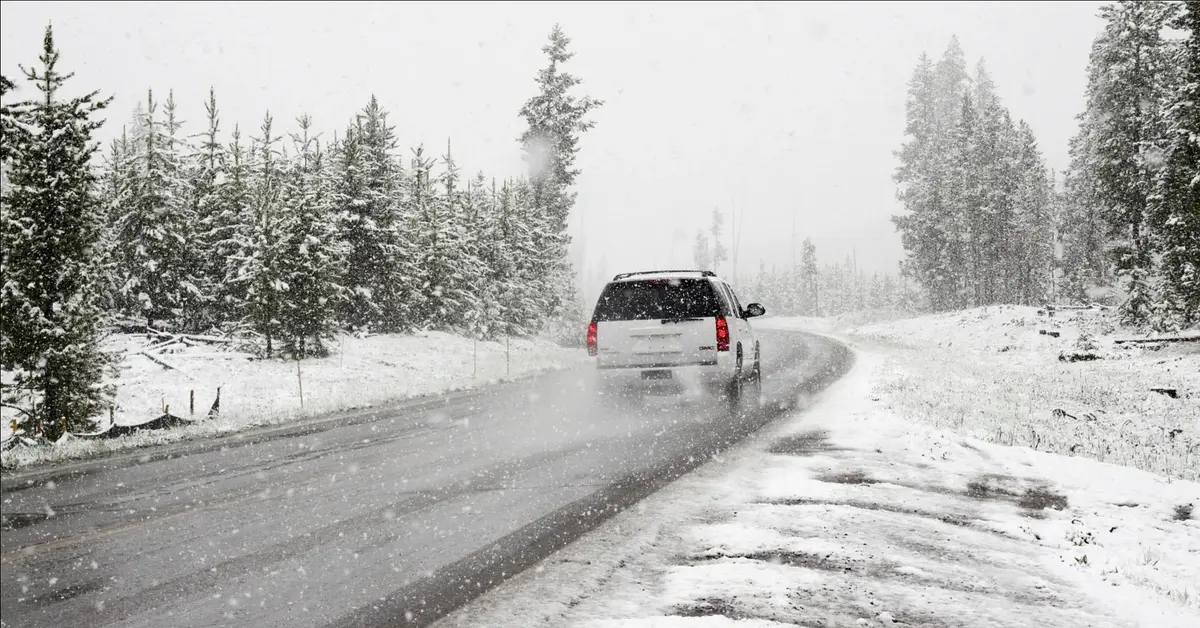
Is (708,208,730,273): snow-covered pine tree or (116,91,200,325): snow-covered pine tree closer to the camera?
(116,91,200,325): snow-covered pine tree

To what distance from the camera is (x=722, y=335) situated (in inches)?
439

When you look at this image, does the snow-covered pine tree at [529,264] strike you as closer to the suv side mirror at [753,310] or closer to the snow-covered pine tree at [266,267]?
the snow-covered pine tree at [266,267]

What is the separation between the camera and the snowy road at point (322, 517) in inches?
151

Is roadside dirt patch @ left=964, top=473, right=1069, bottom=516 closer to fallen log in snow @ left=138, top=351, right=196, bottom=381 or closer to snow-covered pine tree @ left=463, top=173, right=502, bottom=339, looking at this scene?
fallen log in snow @ left=138, top=351, right=196, bottom=381

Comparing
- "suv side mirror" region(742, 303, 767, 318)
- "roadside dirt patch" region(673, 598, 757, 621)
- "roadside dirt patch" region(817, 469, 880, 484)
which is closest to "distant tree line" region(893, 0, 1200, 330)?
"suv side mirror" region(742, 303, 767, 318)

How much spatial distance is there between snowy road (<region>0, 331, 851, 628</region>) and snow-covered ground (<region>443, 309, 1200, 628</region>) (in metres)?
0.49

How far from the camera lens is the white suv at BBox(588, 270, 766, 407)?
11078mm

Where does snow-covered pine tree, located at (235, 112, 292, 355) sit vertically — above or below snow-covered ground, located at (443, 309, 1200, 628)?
above

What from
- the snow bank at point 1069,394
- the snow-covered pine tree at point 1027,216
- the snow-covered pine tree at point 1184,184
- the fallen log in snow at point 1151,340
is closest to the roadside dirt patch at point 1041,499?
the snow bank at point 1069,394

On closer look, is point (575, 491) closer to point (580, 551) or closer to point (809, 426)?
point (580, 551)

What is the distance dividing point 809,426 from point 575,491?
449 centimetres

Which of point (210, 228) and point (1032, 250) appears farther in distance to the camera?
point (1032, 250)

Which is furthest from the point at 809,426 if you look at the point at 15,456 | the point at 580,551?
the point at 15,456

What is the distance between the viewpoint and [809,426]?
31.4 feet
